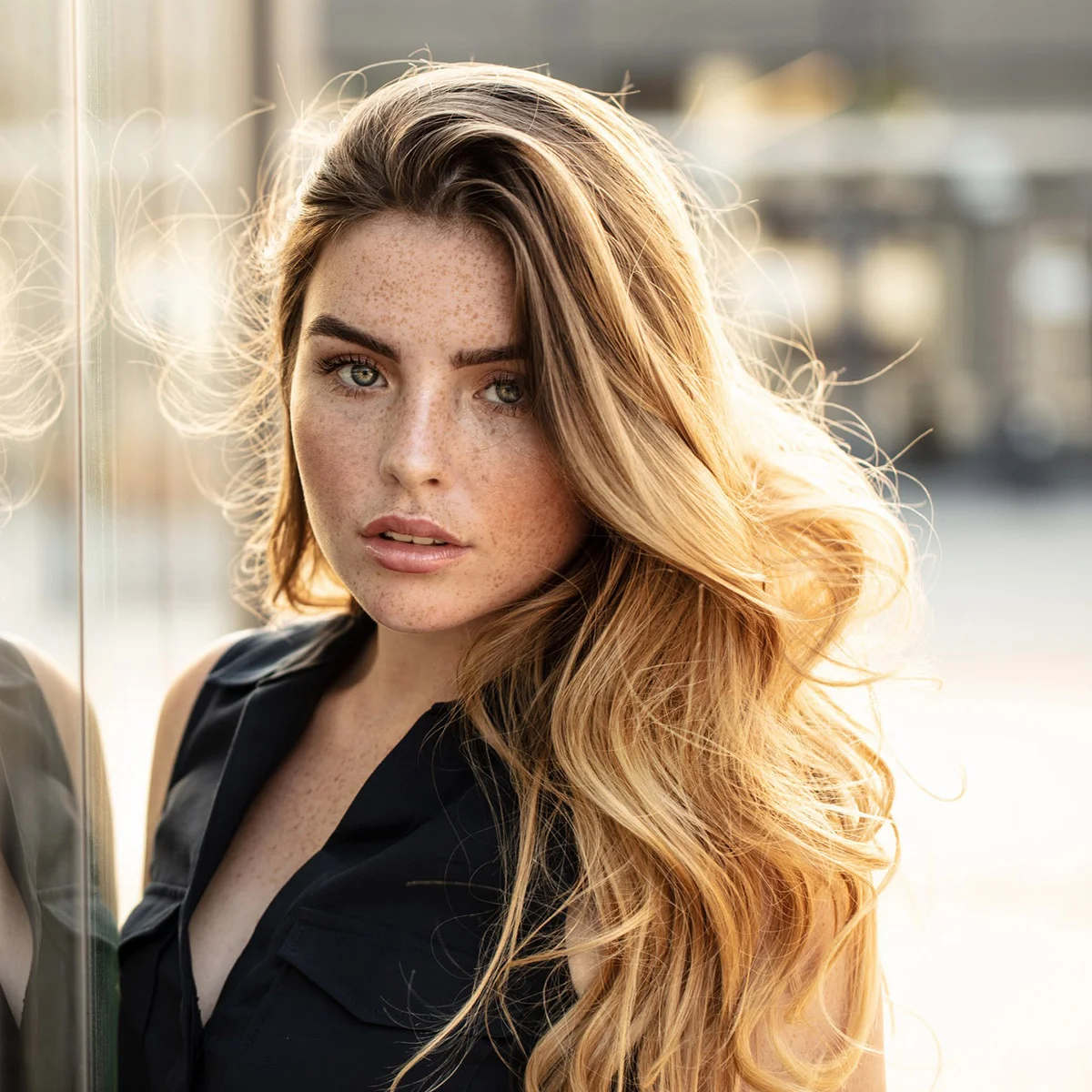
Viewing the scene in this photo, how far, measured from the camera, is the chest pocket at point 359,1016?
1.29 m

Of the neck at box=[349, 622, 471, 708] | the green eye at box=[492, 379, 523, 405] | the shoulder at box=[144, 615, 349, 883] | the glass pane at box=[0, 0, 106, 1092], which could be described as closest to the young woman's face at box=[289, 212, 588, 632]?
the green eye at box=[492, 379, 523, 405]

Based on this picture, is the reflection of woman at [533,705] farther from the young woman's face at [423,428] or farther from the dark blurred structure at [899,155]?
the dark blurred structure at [899,155]

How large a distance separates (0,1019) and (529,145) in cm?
87

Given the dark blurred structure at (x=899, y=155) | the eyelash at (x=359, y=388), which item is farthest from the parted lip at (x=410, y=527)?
the dark blurred structure at (x=899, y=155)

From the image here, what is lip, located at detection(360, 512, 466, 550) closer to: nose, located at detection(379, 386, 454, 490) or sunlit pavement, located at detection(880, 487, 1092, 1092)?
nose, located at detection(379, 386, 454, 490)

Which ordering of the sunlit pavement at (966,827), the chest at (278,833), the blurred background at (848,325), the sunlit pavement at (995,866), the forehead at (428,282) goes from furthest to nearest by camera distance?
the sunlit pavement at (995,866) → the sunlit pavement at (966,827) → the chest at (278,833) → the forehead at (428,282) → the blurred background at (848,325)

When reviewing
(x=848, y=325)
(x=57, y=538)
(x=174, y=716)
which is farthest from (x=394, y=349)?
(x=848, y=325)

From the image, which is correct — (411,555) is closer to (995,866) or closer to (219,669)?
(219,669)

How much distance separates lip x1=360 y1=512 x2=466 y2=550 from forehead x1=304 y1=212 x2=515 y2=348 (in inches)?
6.6

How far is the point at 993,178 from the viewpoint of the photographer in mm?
17812

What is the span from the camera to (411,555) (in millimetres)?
1325

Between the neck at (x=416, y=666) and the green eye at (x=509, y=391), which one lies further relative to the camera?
the neck at (x=416, y=666)

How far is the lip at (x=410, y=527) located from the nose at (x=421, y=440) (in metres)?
0.03

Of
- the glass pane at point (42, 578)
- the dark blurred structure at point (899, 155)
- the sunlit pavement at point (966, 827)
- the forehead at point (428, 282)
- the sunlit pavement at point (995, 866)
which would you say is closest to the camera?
the glass pane at point (42, 578)
